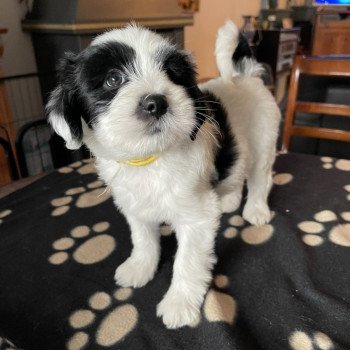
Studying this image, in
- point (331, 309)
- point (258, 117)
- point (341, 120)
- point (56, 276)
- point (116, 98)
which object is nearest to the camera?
point (116, 98)

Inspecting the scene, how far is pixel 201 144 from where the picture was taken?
1.05 meters

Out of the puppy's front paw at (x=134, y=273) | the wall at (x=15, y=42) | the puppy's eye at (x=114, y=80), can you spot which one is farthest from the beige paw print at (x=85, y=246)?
the wall at (x=15, y=42)

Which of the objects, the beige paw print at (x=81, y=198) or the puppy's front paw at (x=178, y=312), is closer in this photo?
the puppy's front paw at (x=178, y=312)

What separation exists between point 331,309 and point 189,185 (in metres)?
0.52

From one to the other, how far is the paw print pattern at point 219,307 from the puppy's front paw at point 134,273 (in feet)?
0.71

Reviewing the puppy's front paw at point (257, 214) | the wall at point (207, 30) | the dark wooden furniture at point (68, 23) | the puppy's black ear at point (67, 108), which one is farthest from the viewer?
the wall at point (207, 30)

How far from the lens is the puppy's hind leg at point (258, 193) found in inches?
55.7

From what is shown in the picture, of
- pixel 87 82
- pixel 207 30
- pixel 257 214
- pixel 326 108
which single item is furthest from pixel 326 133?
pixel 207 30

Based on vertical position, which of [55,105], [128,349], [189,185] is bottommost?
[128,349]

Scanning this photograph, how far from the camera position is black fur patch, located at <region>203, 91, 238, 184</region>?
47.0 inches

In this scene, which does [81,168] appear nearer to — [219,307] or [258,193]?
[258,193]

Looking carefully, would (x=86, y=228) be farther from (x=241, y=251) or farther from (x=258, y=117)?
(x=258, y=117)

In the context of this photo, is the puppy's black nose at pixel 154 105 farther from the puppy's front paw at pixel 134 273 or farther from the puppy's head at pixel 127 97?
the puppy's front paw at pixel 134 273

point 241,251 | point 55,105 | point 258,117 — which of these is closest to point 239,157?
point 258,117
